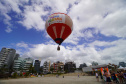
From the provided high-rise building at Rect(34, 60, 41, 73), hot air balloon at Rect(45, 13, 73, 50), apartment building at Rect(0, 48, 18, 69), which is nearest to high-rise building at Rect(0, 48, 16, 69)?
apartment building at Rect(0, 48, 18, 69)

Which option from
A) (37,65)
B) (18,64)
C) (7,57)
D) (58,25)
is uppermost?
(7,57)

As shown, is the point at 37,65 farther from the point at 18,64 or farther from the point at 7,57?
the point at 7,57

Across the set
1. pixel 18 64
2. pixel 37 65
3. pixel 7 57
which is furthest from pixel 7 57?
pixel 37 65

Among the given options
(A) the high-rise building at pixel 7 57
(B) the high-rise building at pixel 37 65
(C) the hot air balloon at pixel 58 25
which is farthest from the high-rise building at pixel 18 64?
(C) the hot air balloon at pixel 58 25

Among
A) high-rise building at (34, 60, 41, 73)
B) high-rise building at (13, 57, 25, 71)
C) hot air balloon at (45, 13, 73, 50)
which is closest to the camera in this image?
hot air balloon at (45, 13, 73, 50)

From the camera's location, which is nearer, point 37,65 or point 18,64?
point 18,64

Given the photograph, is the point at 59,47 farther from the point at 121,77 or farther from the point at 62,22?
the point at 121,77

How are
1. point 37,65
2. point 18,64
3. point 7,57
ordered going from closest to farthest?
1. point 7,57
2. point 18,64
3. point 37,65

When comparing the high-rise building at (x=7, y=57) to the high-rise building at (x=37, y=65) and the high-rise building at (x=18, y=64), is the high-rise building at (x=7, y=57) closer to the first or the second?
the high-rise building at (x=18, y=64)

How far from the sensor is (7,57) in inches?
2367

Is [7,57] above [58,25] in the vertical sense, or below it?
above

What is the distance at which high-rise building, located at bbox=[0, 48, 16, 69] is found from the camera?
58.3 meters

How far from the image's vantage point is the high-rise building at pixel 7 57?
58319 millimetres

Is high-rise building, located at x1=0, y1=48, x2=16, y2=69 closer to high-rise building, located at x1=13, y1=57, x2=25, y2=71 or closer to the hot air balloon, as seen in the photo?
high-rise building, located at x1=13, y1=57, x2=25, y2=71
